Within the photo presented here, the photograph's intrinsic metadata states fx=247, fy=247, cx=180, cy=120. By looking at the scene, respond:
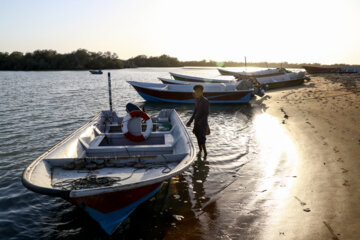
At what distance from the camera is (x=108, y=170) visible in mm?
5695

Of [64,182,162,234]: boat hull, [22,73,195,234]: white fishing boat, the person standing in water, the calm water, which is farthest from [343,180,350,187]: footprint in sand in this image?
[64,182,162,234]: boat hull

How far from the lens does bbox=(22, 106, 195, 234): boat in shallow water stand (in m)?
4.27

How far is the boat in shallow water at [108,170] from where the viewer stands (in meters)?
4.27

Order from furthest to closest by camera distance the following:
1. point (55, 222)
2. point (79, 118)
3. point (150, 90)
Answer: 1. point (150, 90)
2. point (79, 118)
3. point (55, 222)

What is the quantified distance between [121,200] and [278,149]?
729cm

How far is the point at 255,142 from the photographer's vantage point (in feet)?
36.4

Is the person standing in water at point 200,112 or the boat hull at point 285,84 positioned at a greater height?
the boat hull at point 285,84

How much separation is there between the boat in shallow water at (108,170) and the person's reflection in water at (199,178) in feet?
3.55

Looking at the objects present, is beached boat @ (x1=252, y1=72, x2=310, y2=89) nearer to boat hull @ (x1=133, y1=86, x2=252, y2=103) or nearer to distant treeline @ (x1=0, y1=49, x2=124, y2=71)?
boat hull @ (x1=133, y1=86, x2=252, y2=103)

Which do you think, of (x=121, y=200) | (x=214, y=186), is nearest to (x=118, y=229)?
(x=121, y=200)

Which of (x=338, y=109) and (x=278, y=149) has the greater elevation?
(x=338, y=109)

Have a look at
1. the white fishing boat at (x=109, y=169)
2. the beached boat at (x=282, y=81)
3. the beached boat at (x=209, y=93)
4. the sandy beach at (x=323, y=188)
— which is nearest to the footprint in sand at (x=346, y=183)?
the sandy beach at (x=323, y=188)

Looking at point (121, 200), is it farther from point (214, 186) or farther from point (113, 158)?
point (214, 186)

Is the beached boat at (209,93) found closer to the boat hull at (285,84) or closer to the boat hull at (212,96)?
the boat hull at (212,96)
